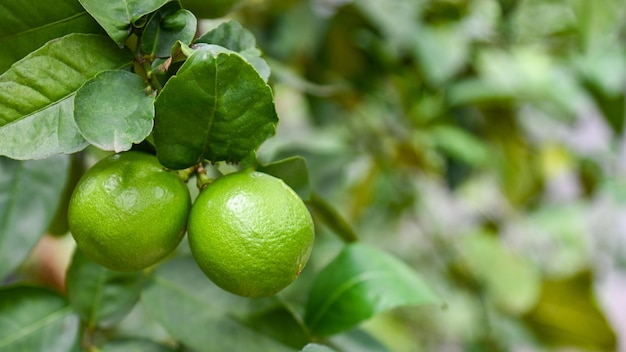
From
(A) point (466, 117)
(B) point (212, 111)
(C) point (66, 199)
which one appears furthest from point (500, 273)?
(B) point (212, 111)

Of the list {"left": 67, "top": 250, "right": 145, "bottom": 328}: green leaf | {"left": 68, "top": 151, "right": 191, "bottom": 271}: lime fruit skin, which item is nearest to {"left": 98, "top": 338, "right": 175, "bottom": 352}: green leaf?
{"left": 67, "top": 250, "right": 145, "bottom": 328}: green leaf

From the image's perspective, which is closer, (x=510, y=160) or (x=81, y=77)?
(x=81, y=77)

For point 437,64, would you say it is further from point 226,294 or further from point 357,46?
point 226,294

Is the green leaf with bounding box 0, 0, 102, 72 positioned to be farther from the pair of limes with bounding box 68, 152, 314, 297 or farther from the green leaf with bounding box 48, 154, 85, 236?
the green leaf with bounding box 48, 154, 85, 236

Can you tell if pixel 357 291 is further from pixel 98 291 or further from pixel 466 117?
pixel 466 117

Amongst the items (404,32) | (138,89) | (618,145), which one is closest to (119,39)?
(138,89)

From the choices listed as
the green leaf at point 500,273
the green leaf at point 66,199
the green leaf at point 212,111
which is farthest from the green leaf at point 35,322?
the green leaf at point 500,273

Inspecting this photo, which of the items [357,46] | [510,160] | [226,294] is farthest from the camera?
[510,160]

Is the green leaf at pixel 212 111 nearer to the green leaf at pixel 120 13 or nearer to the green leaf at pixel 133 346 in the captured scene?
the green leaf at pixel 120 13
